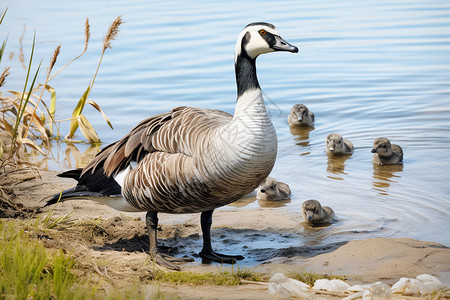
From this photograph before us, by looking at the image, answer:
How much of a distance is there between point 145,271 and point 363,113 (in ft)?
25.9

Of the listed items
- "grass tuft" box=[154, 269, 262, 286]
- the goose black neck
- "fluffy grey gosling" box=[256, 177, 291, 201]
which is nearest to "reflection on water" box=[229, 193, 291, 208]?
"fluffy grey gosling" box=[256, 177, 291, 201]

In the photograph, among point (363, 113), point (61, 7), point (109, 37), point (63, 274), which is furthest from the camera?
point (61, 7)

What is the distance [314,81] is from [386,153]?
5168 millimetres

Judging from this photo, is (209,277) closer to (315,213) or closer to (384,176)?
(315,213)

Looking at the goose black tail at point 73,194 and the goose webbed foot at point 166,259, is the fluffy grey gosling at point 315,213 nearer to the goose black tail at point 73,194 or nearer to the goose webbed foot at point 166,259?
the goose webbed foot at point 166,259

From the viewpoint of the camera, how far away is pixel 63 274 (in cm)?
498

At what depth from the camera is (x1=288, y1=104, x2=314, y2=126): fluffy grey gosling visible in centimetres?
1188

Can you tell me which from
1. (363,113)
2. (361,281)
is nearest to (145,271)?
(361,281)

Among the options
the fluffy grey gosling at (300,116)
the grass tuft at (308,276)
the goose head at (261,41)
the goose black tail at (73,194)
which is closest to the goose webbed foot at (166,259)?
the goose black tail at (73,194)

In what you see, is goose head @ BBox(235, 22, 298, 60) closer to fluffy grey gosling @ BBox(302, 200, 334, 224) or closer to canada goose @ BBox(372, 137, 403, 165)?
fluffy grey gosling @ BBox(302, 200, 334, 224)

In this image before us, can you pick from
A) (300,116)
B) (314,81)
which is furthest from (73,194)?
(314,81)

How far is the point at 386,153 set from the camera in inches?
386

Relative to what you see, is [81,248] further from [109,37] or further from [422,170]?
[422,170]

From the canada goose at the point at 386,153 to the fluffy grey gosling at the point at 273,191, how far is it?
5.82ft
